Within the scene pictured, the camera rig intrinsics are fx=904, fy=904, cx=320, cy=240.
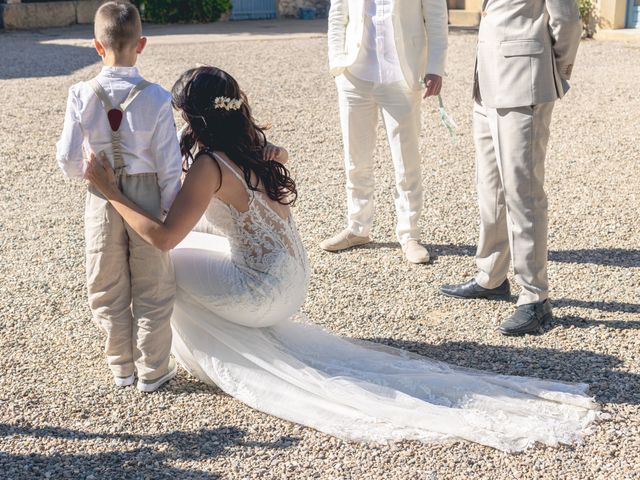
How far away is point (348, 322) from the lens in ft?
14.1

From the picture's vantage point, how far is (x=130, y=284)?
3.50 meters

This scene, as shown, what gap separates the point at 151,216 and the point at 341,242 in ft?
6.68

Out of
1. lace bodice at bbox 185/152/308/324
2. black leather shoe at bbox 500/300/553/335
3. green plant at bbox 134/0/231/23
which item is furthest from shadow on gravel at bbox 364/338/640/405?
green plant at bbox 134/0/231/23

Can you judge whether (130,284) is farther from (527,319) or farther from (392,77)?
(392,77)

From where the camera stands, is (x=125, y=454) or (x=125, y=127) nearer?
(x=125, y=454)

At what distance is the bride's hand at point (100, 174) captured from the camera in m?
3.27

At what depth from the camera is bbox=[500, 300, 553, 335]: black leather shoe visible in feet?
13.4

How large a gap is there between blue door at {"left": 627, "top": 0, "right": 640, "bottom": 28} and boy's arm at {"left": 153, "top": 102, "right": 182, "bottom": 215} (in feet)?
39.9

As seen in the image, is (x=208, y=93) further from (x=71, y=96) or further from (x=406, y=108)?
(x=406, y=108)

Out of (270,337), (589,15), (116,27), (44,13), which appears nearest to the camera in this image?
(116,27)

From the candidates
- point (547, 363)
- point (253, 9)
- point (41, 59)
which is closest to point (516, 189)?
point (547, 363)

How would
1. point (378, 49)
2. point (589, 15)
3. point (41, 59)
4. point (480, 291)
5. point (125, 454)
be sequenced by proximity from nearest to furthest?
point (125, 454) < point (480, 291) < point (378, 49) < point (41, 59) < point (589, 15)

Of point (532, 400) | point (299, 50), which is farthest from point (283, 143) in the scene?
point (299, 50)

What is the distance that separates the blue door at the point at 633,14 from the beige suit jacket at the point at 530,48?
10908 millimetres
